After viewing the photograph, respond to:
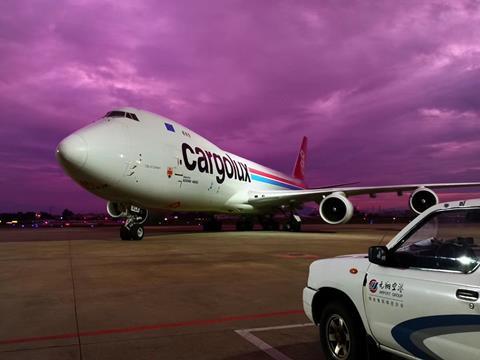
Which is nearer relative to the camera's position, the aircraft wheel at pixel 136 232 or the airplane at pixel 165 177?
the airplane at pixel 165 177

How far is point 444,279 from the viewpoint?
3.07 m

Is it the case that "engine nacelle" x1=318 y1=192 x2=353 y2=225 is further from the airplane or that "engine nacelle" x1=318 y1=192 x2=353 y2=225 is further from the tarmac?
the tarmac

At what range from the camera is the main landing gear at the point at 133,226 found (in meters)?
17.4

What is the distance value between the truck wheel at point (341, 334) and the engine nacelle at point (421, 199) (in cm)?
1947

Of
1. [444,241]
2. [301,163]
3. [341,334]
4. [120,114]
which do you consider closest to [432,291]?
[444,241]

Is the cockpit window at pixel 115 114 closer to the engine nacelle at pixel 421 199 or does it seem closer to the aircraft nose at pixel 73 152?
the aircraft nose at pixel 73 152

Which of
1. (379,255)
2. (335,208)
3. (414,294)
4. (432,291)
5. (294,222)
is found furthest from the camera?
(294,222)

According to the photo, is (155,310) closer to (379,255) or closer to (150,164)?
(379,255)

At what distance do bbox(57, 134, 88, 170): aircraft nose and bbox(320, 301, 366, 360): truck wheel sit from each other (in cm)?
1233

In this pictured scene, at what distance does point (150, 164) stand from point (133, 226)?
2.64 metres

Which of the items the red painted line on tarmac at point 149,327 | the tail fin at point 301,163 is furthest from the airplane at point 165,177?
the tail fin at point 301,163

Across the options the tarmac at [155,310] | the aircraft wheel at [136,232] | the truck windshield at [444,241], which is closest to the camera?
the truck windshield at [444,241]

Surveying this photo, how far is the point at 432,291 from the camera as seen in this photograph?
3.09m

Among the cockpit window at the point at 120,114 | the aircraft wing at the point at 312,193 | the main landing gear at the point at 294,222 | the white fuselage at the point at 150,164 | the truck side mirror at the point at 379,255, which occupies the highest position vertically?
the cockpit window at the point at 120,114
